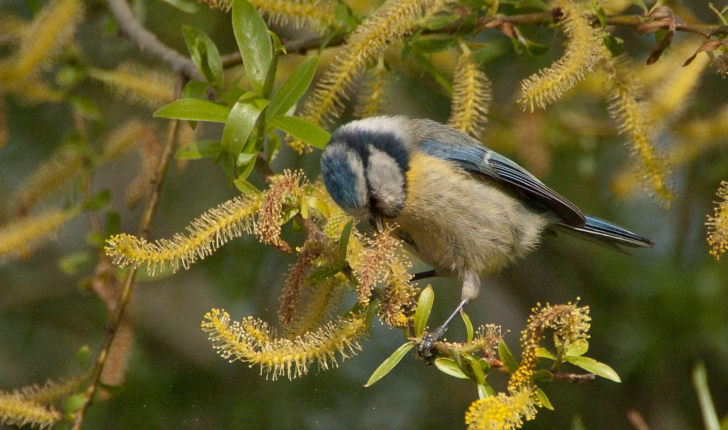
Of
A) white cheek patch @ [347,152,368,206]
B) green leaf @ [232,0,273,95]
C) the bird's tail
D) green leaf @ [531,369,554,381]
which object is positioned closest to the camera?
green leaf @ [531,369,554,381]

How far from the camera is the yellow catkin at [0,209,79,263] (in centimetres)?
193

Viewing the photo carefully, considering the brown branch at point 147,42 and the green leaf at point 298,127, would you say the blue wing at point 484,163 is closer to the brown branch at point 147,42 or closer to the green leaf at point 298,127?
the green leaf at point 298,127

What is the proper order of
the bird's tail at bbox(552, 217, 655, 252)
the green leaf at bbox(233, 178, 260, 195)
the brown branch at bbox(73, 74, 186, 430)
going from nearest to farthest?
the green leaf at bbox(233, 178, 260, 195) → the brown branch at bbox(73, 74, 186, 430) → the bird's tail at bbox(552, 217, 655, 252)

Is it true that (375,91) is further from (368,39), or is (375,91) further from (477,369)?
(477,369)

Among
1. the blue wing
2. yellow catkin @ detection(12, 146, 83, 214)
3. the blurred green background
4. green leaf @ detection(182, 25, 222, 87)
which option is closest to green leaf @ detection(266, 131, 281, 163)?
green leaf @ detection(182, 25, 222, 87)

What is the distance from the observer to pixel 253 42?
5.53 feet

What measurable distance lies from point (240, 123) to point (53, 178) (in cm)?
100

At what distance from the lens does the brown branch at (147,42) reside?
6.86 feet

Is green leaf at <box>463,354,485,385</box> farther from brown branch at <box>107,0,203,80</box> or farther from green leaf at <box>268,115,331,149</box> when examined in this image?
brown branch at <box>107,0,203,80</box>

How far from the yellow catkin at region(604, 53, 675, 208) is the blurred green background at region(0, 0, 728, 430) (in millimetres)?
853

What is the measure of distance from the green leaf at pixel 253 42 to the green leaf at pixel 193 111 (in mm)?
98

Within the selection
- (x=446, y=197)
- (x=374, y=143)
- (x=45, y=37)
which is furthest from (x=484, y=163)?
(x=45, y=37)

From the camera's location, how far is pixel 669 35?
1721 mm

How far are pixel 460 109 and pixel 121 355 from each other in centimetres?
119
